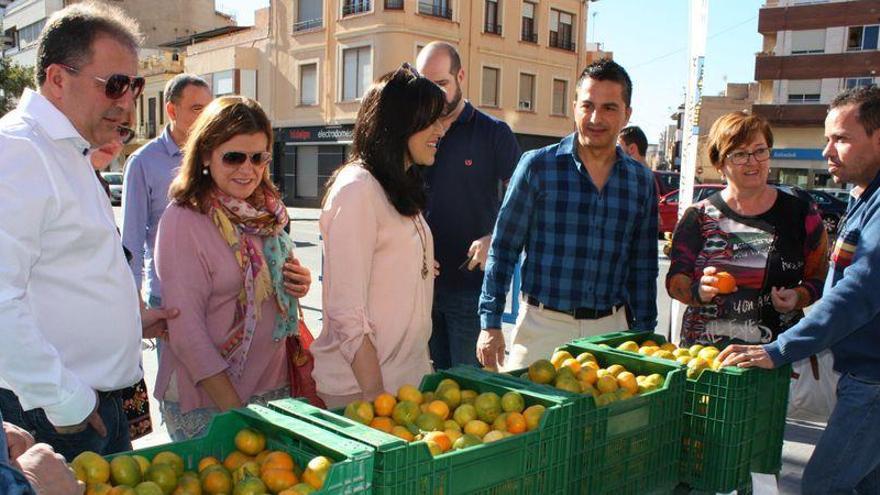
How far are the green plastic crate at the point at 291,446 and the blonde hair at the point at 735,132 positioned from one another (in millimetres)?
2521

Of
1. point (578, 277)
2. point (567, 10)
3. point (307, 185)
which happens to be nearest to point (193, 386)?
point (578, 277)

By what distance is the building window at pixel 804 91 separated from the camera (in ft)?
124

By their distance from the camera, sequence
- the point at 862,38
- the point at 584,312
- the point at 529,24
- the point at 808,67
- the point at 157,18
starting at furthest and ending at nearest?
the point at 157,18, the point at 808,67, the point at 862,38, the point at 529,24, the point at 584,312

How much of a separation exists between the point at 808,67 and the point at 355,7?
25923 millimetres

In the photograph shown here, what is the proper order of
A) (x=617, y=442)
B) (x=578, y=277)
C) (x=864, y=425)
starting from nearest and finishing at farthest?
1. (x=617, y=442)
2. (x=864, y=425)
3. (x=578, y=277)

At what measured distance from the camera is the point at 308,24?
28703 mm

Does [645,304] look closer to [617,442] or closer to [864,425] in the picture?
[864,425]

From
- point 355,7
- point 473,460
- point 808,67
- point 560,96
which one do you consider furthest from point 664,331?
point 808,67

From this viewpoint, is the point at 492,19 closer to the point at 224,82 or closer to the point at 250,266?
the point at 224,82

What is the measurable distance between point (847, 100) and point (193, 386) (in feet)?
9.45

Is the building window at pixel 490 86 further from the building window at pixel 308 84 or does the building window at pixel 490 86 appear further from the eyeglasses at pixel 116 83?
the eyeglasses at pixel 116 83

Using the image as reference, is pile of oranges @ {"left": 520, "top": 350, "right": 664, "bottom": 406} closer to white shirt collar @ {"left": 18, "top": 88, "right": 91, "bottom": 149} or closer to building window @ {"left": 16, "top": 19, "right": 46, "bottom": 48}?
white shirt collar @ {"left": 18, "top": 88, "right": 91, "bottom": 149}

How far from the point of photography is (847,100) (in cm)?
286

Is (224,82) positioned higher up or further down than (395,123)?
higher up
